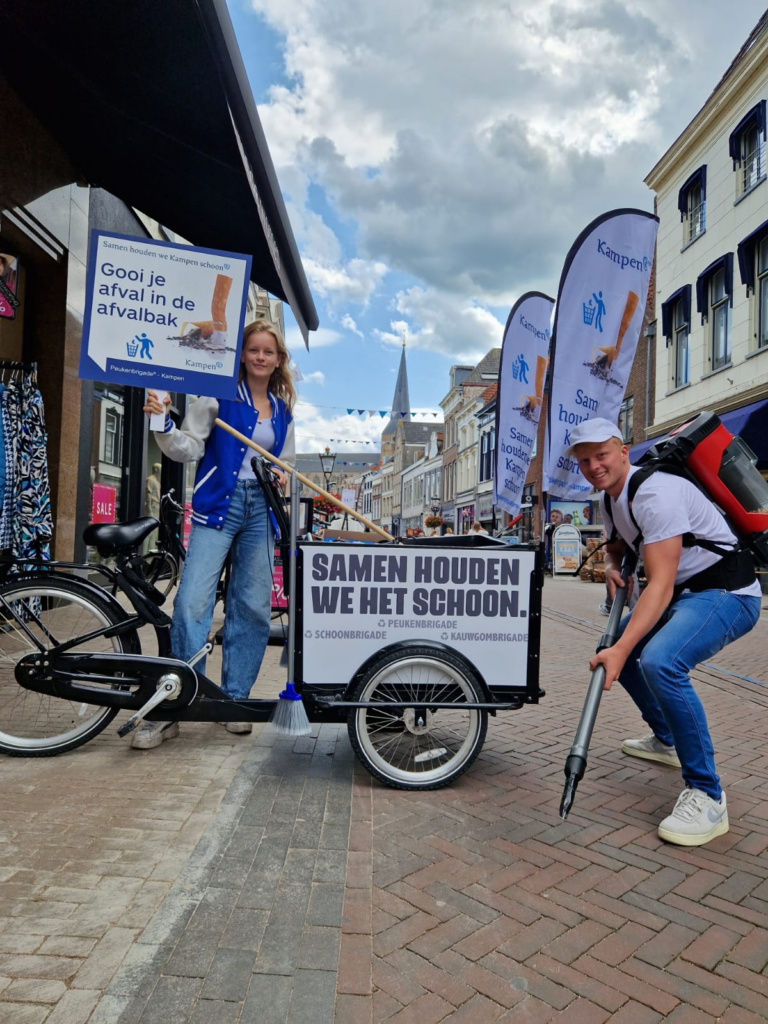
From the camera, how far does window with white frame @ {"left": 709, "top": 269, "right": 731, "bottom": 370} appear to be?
1667 centimetres

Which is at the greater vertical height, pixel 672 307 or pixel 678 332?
pixel 672 307

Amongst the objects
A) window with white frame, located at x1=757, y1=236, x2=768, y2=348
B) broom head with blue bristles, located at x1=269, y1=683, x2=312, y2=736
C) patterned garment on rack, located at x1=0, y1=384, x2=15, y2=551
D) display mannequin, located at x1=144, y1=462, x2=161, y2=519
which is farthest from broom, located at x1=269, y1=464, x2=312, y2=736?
window with white frame, located at x1=757, y1=236, x2=768, y2=348

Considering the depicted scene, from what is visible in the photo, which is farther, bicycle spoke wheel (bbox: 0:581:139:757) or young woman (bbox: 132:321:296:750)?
young woman (bbox: 132:321:296:750)

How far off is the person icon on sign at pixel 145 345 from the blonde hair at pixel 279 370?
0.59 m

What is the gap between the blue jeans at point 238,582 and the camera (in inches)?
136

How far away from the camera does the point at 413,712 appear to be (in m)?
3.15

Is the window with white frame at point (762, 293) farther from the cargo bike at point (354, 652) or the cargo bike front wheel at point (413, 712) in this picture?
the cargo bike front wheel at point (413, 712)

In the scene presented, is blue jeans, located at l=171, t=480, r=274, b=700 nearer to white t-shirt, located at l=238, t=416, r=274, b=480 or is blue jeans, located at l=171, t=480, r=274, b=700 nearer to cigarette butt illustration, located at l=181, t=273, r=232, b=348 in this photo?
white t-shirt, located at l=238, t=416, r=274, b=480

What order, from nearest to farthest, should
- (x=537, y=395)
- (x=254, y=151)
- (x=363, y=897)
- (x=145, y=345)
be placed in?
(x=363, y=897) < (x=145, y=345) < (x=254, y=151) < (x=537, y=395)

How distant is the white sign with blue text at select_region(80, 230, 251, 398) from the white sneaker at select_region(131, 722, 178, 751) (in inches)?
63.7

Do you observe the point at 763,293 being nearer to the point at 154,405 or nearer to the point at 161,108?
the point at 161,108

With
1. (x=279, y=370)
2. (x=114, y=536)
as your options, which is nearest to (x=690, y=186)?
(x=279, y=370)

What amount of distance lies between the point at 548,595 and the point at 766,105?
1117cm

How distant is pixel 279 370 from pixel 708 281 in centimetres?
1693
